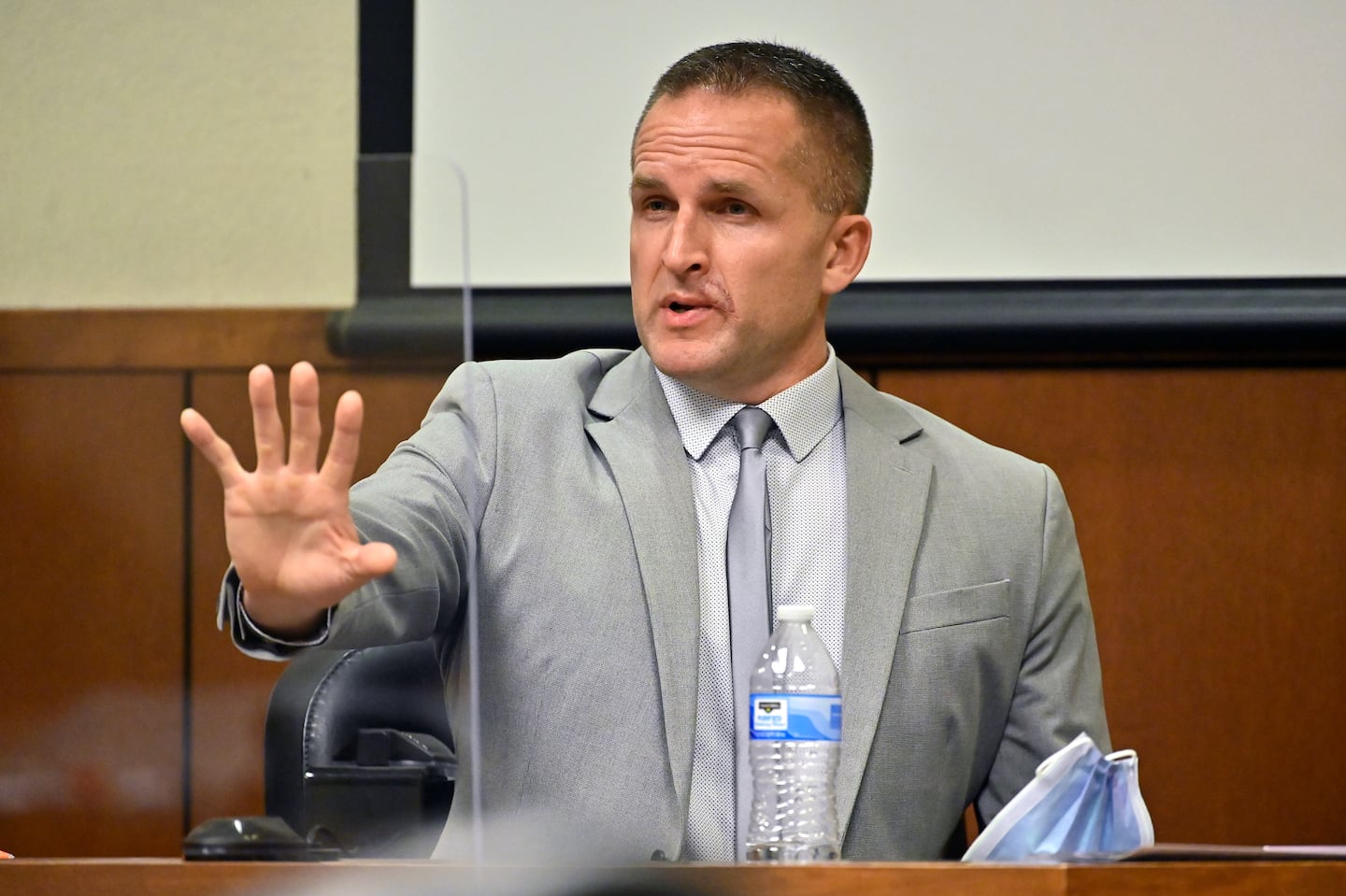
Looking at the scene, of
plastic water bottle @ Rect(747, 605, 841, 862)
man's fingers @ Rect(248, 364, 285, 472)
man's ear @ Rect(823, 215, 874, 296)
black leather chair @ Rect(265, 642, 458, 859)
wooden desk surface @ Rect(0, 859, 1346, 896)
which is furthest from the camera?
man's ear @ Rect(823, 215, 874, 296)

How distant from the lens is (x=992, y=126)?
2.35 m

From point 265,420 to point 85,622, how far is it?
0.63 feet

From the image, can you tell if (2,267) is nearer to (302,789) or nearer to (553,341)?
(302,789)

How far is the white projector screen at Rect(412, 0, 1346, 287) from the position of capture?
2.33 metres

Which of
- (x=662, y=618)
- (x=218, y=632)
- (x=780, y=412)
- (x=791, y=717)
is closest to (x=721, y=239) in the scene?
(x=780, y=412)

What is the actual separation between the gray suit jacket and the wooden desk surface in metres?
0.52

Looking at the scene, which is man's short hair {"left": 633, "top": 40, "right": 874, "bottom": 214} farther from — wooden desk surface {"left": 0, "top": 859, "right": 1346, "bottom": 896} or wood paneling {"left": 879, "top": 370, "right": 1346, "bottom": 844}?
wooden desk surface {"left": 0, "top": 859, "right": 1346, "bottom": 896}

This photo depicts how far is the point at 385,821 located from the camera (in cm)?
121

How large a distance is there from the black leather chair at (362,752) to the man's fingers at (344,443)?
17cm

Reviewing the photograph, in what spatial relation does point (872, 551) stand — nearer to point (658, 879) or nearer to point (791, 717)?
point (791, 717)

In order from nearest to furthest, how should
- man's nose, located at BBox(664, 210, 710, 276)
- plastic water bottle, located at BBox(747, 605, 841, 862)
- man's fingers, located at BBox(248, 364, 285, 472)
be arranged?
man's fingers, located at BBox(248, 364, 285, 472)
plastic water bottle, located at BBox(747, 605, 841, 862)
man's nose, located at BBox(664, 210, 710, 276)

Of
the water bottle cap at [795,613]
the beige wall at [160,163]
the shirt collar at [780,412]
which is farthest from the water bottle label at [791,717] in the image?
the shirt collar at [780,412]

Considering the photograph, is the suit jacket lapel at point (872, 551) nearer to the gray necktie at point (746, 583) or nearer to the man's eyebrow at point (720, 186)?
the gray necktie at point (746, 583)

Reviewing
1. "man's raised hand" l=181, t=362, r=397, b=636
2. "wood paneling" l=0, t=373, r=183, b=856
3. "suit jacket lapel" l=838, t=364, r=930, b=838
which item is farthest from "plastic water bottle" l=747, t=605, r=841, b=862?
"wood paneling" l=0, t=373, r=183, b=856
